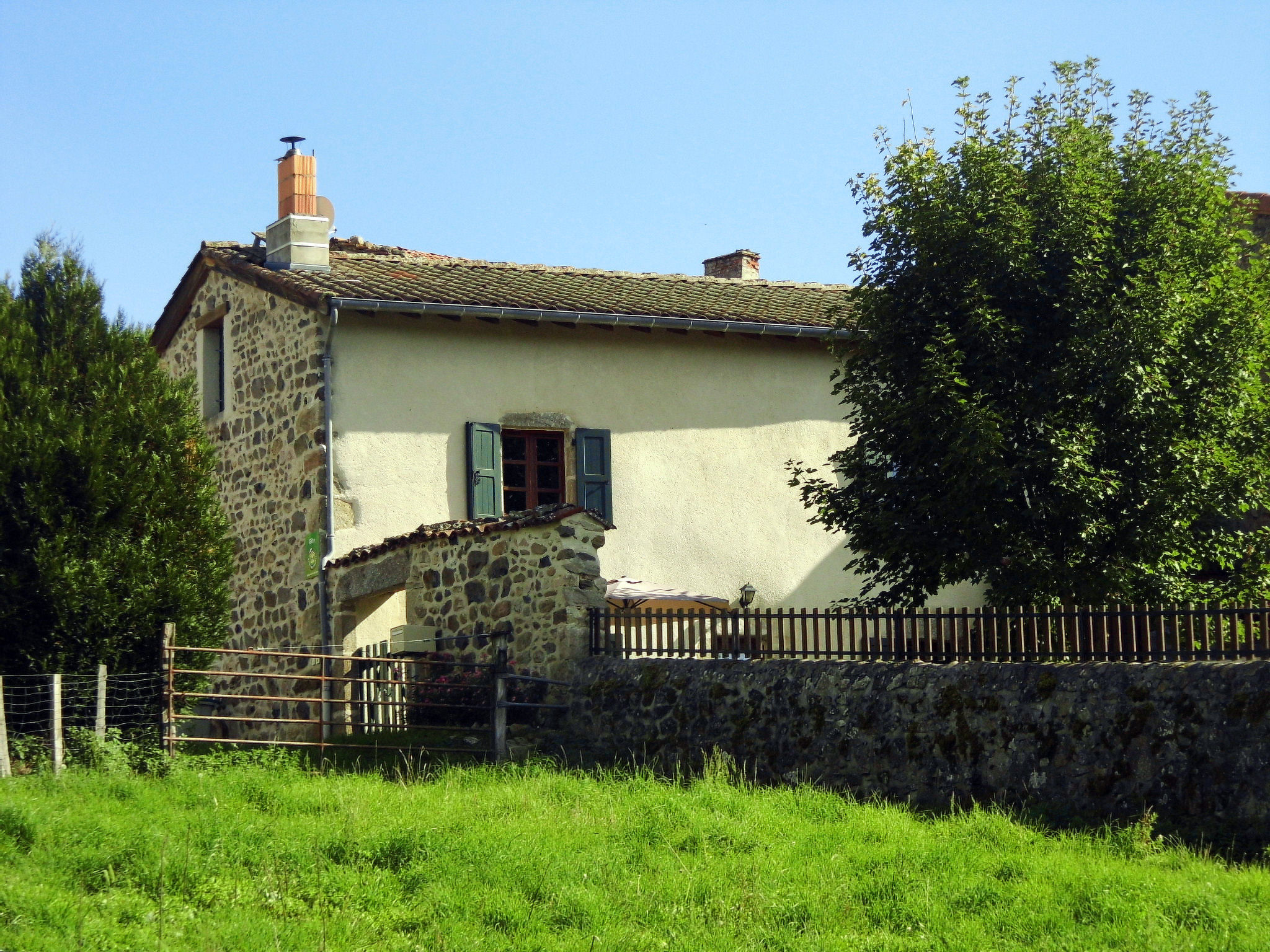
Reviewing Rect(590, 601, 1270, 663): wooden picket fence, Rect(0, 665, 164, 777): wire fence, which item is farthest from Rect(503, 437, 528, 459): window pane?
Rect(0, 665, 164, 777): wire fence

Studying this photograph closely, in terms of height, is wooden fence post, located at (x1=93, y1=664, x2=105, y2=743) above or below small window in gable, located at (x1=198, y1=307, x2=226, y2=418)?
below

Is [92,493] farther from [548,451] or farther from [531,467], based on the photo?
[548,451]

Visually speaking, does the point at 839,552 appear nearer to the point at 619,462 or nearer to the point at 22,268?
the point at 619,462

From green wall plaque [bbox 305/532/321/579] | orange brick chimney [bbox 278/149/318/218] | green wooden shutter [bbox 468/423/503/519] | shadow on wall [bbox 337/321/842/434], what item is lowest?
green wall plaque [bbox 305/532/321/579]

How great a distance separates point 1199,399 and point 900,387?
237 cm

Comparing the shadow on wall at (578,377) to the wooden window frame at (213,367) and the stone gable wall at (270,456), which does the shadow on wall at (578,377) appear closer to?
the stone gable wall at (270,456)

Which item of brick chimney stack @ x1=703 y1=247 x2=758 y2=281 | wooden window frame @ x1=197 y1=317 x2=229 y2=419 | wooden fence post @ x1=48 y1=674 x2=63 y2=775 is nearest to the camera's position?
wooden fence post @ x1=48 y1=674 x2=63 y2=775

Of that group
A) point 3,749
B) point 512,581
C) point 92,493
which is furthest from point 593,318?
point 3,749

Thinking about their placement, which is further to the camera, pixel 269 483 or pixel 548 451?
pixel 548 451

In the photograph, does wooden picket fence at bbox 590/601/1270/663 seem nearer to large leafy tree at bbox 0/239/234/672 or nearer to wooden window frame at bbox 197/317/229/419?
large leafy tree at bbox 0/239/234/672

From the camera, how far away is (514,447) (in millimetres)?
16312

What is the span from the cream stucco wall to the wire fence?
4538mm

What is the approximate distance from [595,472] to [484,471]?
1.29 metres

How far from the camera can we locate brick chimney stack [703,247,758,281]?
21.0 metres
